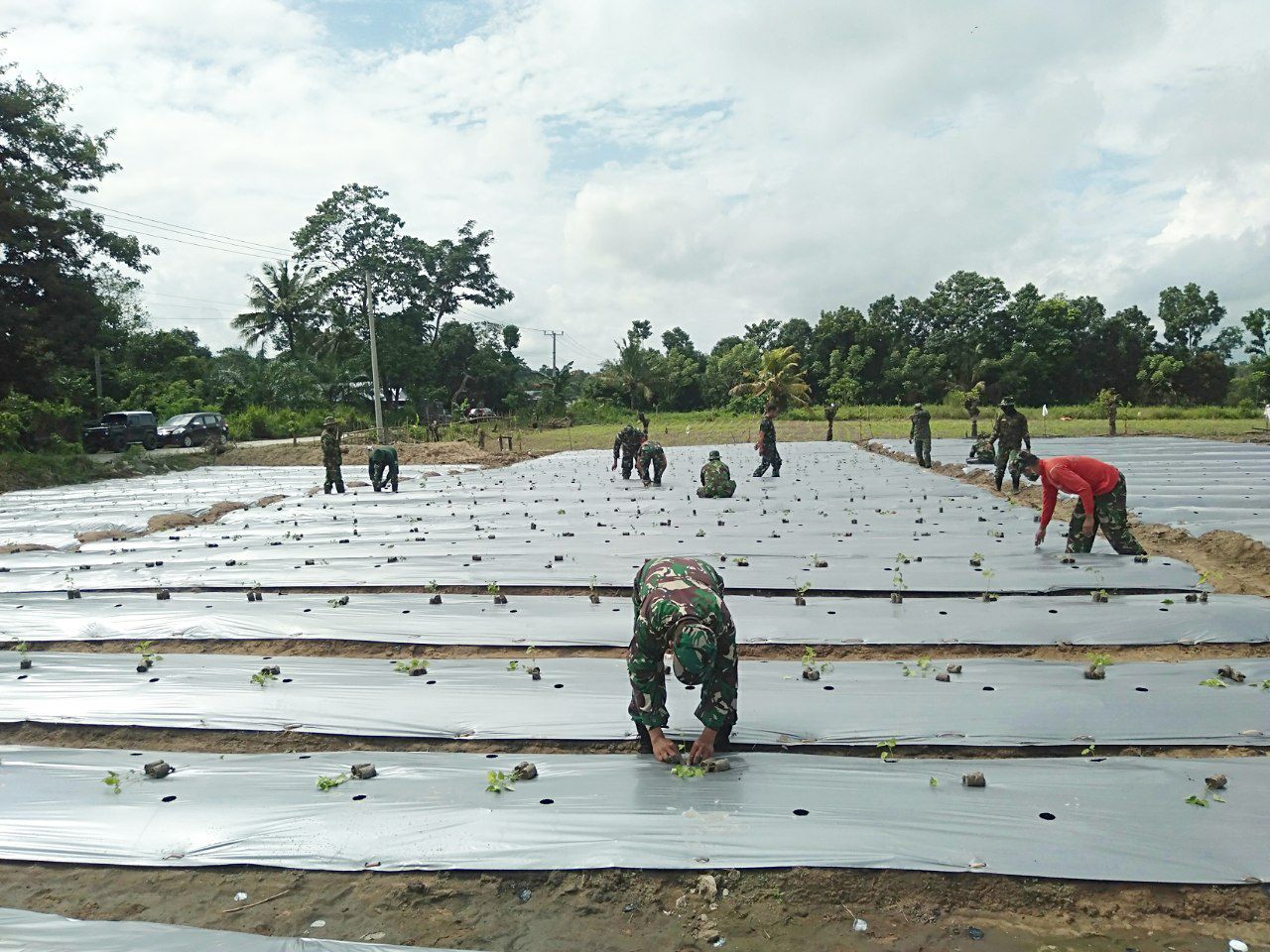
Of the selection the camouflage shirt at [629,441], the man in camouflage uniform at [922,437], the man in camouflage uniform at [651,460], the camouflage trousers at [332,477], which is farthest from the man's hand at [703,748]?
the man in camouflage uniform at [922,437]

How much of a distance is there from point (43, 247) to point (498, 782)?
1003 inches

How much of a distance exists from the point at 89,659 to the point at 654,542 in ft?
16.9

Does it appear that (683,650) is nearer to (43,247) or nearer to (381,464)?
(381,464)

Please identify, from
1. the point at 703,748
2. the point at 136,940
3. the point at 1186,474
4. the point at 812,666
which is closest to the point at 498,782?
the point at 703,748

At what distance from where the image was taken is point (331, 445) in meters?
13.5

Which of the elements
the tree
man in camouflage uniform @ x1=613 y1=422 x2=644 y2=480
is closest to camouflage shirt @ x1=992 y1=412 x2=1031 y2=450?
man in camouflage uniform @ x1=613 y1=422 x2=644 y2=480

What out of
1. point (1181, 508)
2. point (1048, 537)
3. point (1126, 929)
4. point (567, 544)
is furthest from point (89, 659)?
point (1181, 508)

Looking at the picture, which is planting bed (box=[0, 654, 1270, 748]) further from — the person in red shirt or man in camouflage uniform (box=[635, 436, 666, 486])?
man in camouflage uniform (box=[635, 436, 666, 486])

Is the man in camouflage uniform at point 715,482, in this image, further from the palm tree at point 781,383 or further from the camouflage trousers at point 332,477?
the palm tree at point 781,383

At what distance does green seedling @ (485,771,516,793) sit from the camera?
3.28 metres

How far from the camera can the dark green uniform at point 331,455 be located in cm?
1342

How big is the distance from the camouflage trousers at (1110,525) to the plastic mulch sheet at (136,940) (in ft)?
21.7

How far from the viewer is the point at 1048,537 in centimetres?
788

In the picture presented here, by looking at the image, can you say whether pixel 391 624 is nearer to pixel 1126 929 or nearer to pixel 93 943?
pixel 93 943
